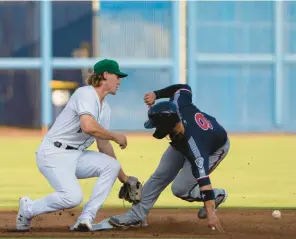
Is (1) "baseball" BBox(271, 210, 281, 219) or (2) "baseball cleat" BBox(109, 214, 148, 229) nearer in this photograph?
(2) "baseball cleat" BBox(109, 214, 148, 229)

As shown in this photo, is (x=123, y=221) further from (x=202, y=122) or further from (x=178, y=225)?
(x=202, y=122)

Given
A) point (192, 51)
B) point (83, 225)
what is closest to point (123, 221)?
point (83, 225)

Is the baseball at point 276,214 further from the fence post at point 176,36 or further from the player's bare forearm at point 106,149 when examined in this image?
the fence post at point 176,36

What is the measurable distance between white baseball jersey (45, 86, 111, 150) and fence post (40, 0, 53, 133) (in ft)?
48.5

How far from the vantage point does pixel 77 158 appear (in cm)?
823

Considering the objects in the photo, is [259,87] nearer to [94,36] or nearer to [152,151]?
[94,36]

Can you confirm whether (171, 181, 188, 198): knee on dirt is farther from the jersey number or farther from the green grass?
the green grass

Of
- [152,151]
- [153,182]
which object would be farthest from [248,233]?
[152,151]

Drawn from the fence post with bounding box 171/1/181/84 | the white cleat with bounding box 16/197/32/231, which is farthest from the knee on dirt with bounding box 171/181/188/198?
the fence post with bounding box 171/1/181/84

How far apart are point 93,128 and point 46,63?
50.2ft

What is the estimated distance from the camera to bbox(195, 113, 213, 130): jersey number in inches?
316

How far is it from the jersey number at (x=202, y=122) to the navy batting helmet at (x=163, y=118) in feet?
1.10

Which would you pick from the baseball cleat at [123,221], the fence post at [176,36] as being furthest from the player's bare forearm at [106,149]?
the fence post at [176,36]

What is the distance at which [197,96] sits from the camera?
23375 mm
